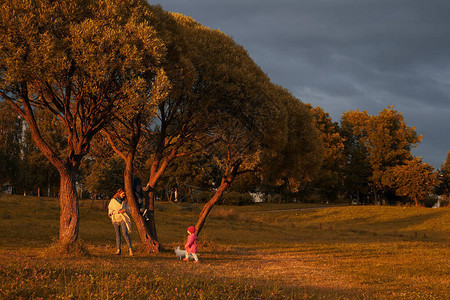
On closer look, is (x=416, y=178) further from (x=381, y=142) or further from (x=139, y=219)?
(x=139, y=219)

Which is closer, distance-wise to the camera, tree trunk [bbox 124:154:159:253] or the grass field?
the grass field

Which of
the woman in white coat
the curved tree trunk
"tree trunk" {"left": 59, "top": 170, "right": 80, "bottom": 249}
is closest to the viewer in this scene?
"tree trunk" {"left": 59, "top": 170, "right": 80, "bottom": 249}

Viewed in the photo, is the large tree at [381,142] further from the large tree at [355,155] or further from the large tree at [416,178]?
the large tree at [416,178]

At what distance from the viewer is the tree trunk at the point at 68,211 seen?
16.4 m

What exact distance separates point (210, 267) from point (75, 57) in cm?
952

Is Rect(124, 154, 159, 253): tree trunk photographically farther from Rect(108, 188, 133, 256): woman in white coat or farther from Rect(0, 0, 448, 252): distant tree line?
Rect(108, 188, 133, 256): woman in white coat

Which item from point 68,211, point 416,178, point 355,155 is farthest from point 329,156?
point 68,211

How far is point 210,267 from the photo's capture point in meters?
15.5

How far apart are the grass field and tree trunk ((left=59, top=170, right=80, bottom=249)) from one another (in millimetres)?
723

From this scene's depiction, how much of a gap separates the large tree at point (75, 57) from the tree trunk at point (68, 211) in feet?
0.13

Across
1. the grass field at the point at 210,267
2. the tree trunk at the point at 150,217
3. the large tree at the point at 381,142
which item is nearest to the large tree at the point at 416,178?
Answer: the large tree at the point at 381,142

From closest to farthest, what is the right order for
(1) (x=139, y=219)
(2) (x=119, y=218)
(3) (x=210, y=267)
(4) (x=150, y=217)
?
(3) (x=210, y=267)
(2) (x=119, y=218)
(1) (x=139, y=219)
(4) (x=150, y=217)

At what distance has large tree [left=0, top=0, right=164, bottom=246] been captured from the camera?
47.8 feet

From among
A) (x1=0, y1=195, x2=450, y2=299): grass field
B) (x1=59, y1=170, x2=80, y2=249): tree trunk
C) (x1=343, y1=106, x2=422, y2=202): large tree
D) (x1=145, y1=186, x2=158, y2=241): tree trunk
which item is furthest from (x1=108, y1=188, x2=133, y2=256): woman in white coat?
(x1=343, y1=106, x2=422, y2=202): large tree
